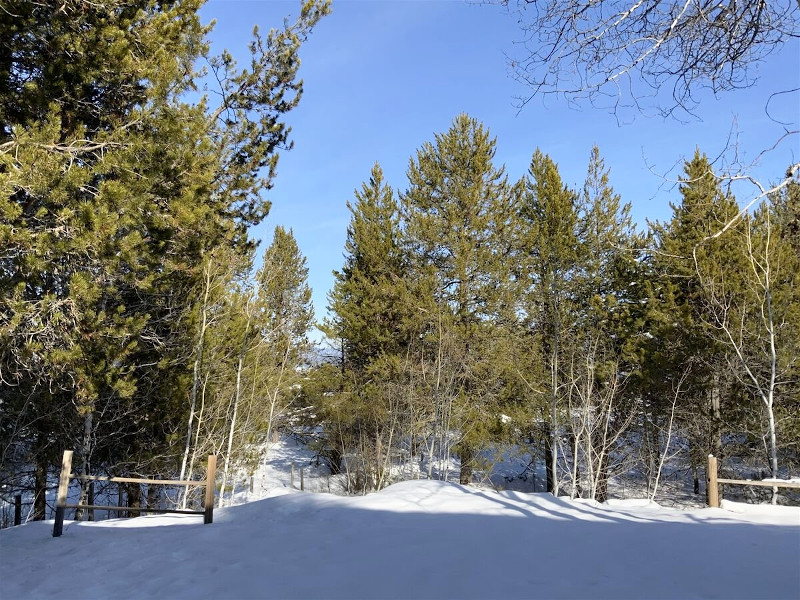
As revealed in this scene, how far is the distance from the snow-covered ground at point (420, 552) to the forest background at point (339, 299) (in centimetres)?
252

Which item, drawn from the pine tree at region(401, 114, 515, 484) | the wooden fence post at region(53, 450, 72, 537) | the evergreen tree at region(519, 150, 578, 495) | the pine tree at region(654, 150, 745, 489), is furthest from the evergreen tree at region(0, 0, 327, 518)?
the pine tree at region(654, 150, 745, 489)

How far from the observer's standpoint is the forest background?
21.6 ft

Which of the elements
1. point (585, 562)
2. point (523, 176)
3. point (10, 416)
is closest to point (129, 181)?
point (10, 416)

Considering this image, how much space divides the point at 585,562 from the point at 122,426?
906 cm

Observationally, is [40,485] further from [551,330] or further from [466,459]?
[551,330]

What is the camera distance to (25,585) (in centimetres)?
498

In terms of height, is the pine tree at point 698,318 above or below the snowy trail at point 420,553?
above

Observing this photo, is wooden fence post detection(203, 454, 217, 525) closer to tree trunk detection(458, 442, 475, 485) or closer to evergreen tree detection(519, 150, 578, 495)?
tree trunk detection(458, 442, 475, 485)

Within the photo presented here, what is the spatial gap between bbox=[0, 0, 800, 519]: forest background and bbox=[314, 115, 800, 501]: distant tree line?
0.08 meters

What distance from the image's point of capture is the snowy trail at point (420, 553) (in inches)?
166

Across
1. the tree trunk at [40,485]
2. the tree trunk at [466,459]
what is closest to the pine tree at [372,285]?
the tree trunk at [466,459]

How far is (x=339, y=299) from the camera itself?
1822cm

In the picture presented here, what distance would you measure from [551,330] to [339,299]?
7075 mm

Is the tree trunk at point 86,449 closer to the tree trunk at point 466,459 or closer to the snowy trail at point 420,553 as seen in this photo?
the snowy trail at point 420,553
